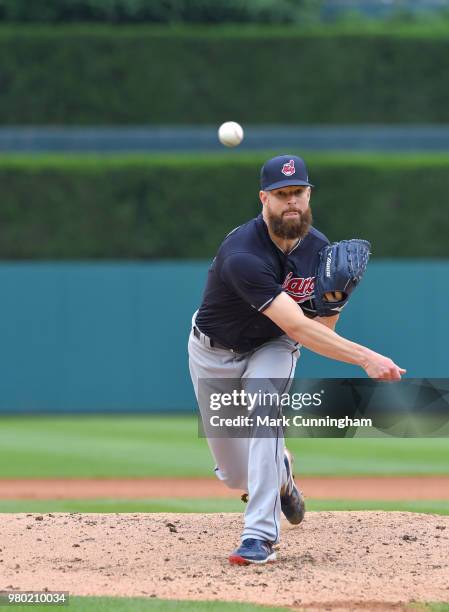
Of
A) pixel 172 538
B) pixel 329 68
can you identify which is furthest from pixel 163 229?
pixel 172 538

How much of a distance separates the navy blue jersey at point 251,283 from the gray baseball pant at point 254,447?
84 millimetres

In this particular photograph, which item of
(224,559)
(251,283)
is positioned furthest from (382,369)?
(224,559)


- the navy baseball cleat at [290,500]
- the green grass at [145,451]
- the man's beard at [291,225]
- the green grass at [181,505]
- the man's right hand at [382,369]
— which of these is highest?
the man's beard at [291,225]

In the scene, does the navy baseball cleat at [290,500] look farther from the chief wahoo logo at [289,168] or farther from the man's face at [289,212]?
the chief wahoo logo at [289,168]

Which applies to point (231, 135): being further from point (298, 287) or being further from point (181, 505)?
point (181, 505)

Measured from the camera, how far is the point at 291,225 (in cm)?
504

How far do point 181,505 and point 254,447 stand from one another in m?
2.61

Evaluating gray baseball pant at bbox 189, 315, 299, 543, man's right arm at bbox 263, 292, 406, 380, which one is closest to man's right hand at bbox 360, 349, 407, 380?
man's right arm at bbox 263, 292, 406, 380

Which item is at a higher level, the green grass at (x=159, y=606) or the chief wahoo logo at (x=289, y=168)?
the chief wahoo logo at (x=289, y=168)

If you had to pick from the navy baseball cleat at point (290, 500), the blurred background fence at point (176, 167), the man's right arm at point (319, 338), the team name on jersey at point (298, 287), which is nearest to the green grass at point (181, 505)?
the navy baseball cleat at point (290, 500)

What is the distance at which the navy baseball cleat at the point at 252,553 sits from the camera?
5.04 m

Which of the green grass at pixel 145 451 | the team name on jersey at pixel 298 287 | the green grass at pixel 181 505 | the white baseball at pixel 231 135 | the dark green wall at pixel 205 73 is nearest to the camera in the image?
the team name on jersey at pixel 298 287

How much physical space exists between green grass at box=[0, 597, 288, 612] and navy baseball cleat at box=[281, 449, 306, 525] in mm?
1341

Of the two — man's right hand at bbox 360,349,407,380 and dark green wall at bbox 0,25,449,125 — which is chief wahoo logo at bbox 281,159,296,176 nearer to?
man's right hand at bbox 360,349,407,380
